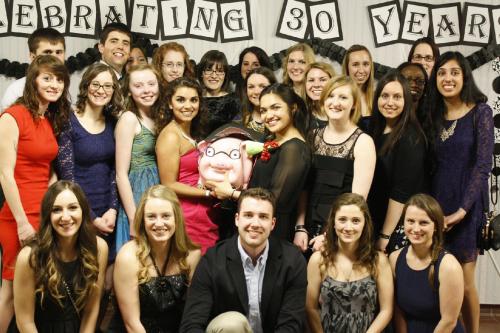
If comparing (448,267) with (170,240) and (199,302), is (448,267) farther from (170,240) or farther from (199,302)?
(170,240)

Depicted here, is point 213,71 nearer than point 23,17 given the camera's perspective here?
Yes

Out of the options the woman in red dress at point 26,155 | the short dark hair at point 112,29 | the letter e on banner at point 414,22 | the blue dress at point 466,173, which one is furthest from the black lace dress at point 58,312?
the letter e on banner at point 414,22

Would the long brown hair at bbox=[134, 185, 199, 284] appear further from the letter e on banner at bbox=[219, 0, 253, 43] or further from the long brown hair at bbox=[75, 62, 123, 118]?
the letter e on banner at bbox=[219, 0, 253, 43]

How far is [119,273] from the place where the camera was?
3.20m

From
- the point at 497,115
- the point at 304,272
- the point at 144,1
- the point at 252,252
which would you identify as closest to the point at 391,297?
the point at 304,272

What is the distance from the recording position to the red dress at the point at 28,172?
342 cm

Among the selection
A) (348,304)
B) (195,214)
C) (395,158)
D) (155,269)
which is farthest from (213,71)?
(348,304)

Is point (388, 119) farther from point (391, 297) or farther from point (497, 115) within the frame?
point (497, 115)

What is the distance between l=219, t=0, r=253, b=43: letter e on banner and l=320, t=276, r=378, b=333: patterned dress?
7.00 feet

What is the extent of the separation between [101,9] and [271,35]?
113 cm

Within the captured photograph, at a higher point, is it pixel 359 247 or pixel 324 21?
pixel 324 21

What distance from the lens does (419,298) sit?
331cm

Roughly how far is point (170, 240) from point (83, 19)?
2.10m

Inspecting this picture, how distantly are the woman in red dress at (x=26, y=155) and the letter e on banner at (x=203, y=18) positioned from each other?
1.49 metres
